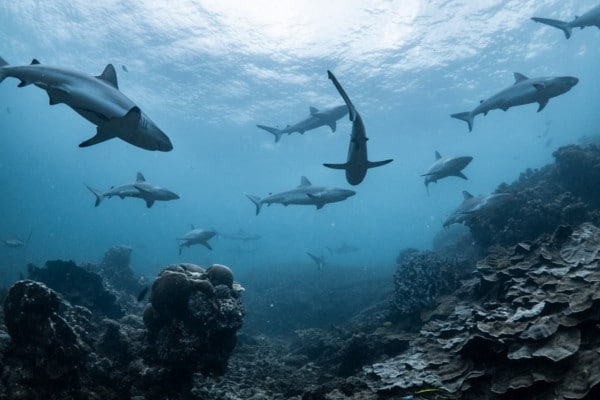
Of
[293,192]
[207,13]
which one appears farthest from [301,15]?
[293,192]

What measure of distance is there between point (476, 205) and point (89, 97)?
12.2 meters

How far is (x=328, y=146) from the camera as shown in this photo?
182ft

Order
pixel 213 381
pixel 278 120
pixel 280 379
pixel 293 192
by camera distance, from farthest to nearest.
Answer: pixel 278 120
pixel 293 192
pixel 280 379
pixel 213 381

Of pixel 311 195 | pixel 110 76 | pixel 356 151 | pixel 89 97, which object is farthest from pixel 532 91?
pixel 89 97

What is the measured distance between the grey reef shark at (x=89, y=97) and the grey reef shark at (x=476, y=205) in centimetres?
1125

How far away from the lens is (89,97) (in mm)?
4680

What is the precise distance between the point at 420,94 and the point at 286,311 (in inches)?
1118

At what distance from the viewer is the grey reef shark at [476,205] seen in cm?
1218

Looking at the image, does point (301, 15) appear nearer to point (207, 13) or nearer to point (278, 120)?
point (207, 13)

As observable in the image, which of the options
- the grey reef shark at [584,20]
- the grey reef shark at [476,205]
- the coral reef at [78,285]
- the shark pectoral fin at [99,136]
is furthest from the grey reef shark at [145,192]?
the grey reef shark at [584,20]

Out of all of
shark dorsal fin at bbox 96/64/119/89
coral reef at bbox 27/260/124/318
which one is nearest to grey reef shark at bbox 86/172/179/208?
coral reef at bbox 27/260/124/318

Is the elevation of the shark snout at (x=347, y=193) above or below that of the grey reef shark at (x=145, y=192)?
below

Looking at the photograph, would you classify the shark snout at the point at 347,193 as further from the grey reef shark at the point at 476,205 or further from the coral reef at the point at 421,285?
the grey reef shark at the point at 476,205

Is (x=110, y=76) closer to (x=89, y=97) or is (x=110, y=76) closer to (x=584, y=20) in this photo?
(x=89, y=97)
